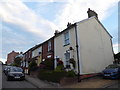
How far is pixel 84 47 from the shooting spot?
13.1 metres

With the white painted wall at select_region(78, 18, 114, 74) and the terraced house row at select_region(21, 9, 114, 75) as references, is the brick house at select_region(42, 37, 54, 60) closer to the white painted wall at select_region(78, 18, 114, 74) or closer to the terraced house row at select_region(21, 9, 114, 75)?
the terraced house row at select_region(21, 9, 114, 75)

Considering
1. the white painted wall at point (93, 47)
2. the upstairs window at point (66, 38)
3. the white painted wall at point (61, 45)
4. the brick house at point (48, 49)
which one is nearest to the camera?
the white painted wall at point (93, 47)

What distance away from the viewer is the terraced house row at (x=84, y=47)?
1257 centimetres

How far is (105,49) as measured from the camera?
53.2 ft

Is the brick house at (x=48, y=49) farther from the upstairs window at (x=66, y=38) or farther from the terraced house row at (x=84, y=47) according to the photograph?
the upstairs window at (x=66, y=38)

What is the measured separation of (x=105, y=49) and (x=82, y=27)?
17.6ft

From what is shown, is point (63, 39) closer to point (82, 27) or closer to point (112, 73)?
point (82, 27)

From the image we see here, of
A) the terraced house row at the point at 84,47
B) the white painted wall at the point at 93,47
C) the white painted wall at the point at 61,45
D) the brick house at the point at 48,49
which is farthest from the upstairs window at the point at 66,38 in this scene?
the brick house at the point at 48,49

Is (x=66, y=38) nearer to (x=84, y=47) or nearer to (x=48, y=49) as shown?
(x=84, y=47)

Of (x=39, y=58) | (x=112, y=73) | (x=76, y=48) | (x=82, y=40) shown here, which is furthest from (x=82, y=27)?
(x=39, y=58)

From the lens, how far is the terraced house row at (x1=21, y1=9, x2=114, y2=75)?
12570 millimetres

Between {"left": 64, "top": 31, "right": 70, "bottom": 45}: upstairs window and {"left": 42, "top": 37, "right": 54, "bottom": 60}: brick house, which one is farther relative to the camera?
{"left": 42, "top": 37, "right": 54, "bottom": 60}: brick house

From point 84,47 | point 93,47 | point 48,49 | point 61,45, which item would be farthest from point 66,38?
point 48,49

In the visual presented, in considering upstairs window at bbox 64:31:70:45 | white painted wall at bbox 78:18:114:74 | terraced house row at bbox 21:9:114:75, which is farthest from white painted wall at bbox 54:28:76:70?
white painted wall at bbox 78:18:114:74
